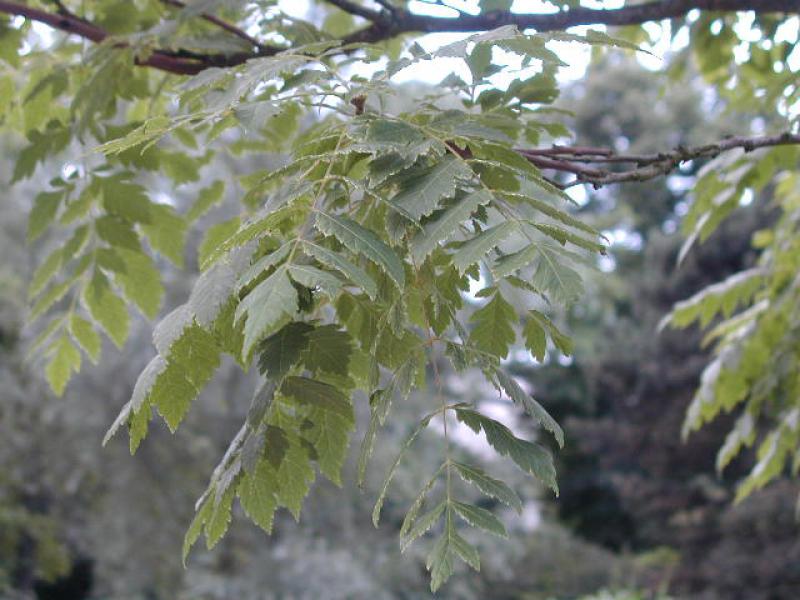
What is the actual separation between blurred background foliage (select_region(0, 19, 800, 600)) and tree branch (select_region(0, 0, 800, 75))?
23.8ft

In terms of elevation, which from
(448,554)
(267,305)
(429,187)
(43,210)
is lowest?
(448,554)

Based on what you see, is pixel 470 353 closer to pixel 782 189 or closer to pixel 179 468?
pixel 782 189

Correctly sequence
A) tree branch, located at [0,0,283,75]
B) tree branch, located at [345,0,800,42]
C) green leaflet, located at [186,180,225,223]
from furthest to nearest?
green leaflet, located at [186,180,225,223], tree branch, located at [0,0,283,75], tree branch, located at [345,0,800,42]

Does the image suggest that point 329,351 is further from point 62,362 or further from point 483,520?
point 62,362

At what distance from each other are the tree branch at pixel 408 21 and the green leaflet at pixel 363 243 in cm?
77

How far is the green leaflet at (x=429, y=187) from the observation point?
1.05 meters

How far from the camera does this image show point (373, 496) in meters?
11.8

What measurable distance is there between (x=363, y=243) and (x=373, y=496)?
11.0m

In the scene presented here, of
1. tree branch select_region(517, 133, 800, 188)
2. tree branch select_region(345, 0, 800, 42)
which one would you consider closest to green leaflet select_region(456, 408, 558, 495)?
tree branch select_region(517, 133, 800, 188)

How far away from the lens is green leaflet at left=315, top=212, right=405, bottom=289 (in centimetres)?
102

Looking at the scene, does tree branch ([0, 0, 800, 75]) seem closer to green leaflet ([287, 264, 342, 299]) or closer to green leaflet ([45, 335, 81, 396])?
green leaflet ([45, 335, 81, 396])

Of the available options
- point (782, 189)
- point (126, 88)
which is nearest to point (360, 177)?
point (126, 88)

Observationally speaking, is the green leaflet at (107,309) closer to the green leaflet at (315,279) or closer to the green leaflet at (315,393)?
the green leaflet at (315,393)

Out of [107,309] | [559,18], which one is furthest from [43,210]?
[559,18]
